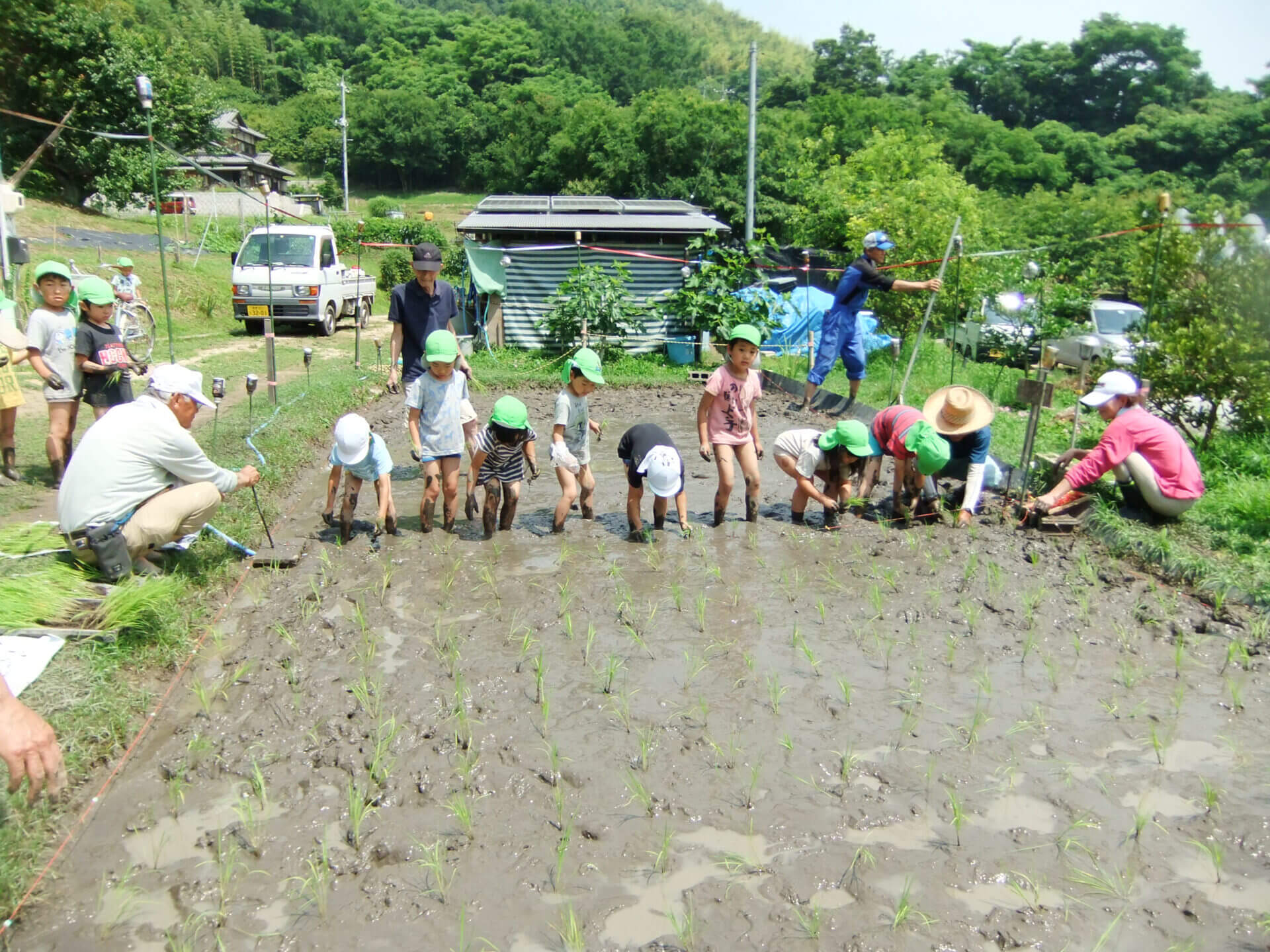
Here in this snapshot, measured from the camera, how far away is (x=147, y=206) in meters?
33.8

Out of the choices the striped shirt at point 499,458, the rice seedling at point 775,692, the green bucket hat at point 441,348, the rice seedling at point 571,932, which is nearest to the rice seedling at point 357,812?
the rice seedling at point 571,932

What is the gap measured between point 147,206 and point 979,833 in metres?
36.9

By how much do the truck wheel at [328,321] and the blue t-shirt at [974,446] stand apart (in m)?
13.4

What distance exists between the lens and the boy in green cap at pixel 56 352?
288 inches

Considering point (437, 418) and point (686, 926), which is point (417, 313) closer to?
point (437, 418)

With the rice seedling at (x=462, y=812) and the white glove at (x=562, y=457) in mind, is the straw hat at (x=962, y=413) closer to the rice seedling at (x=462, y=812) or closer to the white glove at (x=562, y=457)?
the white glove at (x=562, y=457)

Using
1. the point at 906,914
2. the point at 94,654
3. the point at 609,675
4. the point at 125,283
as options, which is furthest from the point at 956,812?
the point at 125,283

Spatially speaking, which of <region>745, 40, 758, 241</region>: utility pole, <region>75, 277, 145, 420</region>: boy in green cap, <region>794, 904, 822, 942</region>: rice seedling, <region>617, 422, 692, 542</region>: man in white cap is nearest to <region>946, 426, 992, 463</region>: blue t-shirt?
<region>617, 422, 692, 542</region>: man in white cap

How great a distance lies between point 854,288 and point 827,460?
3280mm

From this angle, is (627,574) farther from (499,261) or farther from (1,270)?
(1,270)

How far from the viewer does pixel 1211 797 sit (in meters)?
3.85

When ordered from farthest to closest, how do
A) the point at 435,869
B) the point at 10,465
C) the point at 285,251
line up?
the point at 285,251
the point at 10,465
the point at 435,869

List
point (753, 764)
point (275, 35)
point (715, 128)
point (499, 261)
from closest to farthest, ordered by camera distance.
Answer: point (753, 764)
point (499, 261)
point (715, 128)
point (275, 35)

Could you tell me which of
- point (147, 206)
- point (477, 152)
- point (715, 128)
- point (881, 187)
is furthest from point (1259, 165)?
point (477, 152)
